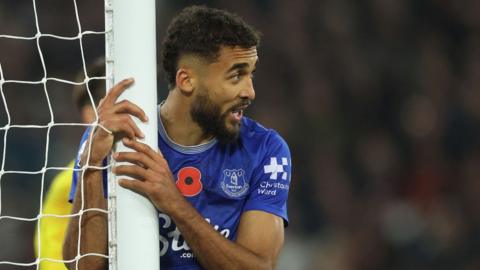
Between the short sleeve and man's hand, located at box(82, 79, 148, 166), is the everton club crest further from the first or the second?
man's hand, located at box(82, 79, 148, 166)

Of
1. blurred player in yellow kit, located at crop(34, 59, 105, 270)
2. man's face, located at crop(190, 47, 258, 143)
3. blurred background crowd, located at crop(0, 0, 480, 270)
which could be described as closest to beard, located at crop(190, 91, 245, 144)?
man's face, located at crop(190, 47, 258, 143)

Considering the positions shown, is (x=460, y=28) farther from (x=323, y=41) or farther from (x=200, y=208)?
(x=200, y=208)

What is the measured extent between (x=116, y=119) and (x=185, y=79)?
501mm

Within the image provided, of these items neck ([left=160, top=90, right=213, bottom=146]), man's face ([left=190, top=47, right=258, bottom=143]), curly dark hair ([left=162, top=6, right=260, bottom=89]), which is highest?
curly dark hair ([left=162, top=6, right=260, bottom=89])

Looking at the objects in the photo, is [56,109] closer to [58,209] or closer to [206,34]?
[58,209]

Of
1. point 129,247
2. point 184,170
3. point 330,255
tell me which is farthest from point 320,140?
point 129,247

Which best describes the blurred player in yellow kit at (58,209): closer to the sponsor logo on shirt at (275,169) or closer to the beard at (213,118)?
the beard at (213,118)

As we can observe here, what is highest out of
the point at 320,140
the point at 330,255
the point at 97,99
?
the point at 97,99

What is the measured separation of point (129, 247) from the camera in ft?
9.66

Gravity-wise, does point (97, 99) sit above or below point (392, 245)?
above

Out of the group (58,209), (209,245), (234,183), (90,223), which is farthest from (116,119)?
(58,209)

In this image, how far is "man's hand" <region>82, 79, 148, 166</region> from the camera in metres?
2.91

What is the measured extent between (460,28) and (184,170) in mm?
5301

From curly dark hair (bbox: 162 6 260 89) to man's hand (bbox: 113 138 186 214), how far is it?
0.51 metres
